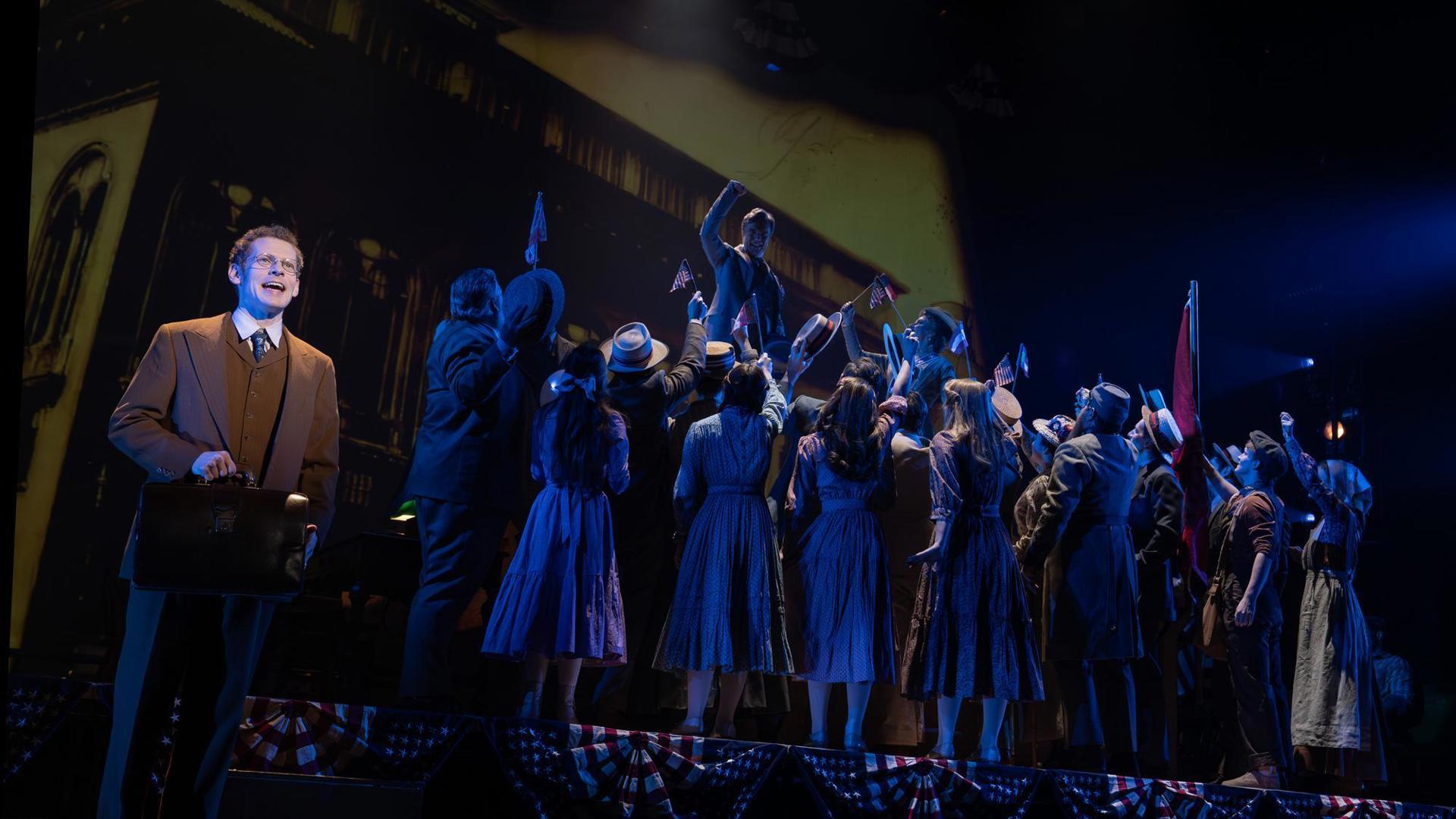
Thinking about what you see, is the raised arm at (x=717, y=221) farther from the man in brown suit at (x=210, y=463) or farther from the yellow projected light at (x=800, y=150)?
the man in brown suit at (x=210, y=463)

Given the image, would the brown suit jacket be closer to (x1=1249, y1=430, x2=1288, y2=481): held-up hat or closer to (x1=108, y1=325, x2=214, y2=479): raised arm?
(x1=108, y1=325, x2=214, y2=479): raised arm

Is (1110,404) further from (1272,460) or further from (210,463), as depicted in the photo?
(210,463)

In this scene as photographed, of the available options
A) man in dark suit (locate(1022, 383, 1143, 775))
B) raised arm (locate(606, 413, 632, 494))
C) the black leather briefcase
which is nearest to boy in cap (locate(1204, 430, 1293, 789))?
man in dark suit (locate(1022, 383, 1143, 775))

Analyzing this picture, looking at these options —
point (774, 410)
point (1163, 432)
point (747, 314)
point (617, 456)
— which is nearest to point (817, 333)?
point (747, 314)

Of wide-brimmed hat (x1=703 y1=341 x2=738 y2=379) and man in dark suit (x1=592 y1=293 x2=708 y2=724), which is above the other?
wide-brimmed hat (x1=703 y1=341 x2=738 y2=379)

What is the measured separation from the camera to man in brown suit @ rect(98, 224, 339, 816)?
331cm

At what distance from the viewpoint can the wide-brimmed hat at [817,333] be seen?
20.6 ft

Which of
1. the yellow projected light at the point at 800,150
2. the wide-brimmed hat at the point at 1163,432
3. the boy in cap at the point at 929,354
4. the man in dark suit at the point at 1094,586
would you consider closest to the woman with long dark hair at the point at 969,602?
the man in dark suit at the point at 1094,586

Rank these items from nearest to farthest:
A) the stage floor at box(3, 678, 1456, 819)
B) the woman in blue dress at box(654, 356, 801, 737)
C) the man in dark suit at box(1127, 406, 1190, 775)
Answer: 1. the stage floor at box(3, 678, 1456, 819)
2. the woman in blue dress at box(654, 356, 801, 737)
3. the man in dark suit at box(1127, 406, 1190, 775)

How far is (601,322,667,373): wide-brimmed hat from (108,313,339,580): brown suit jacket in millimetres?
1803

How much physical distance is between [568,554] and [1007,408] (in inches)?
133

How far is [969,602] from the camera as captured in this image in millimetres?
5191

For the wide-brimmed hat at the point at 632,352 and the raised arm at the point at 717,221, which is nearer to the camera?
the wide-brimmed hat at the point at 632,352

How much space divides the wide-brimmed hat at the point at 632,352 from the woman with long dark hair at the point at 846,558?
871 mm
